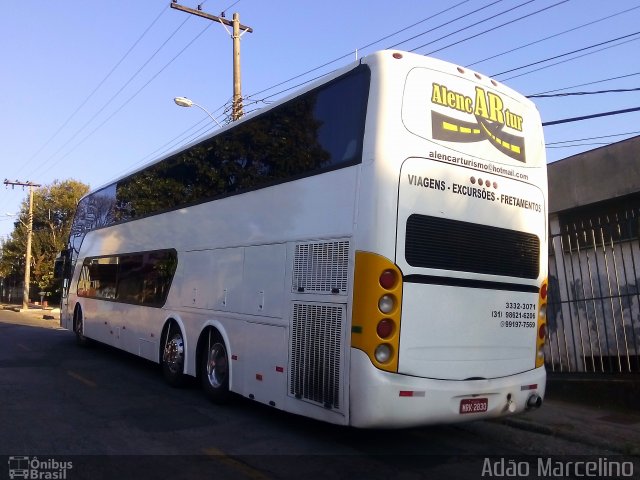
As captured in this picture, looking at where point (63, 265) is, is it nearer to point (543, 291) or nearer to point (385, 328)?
point (385, 328)

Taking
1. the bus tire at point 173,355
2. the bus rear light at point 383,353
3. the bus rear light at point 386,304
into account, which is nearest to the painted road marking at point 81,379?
the bus tire at point 173,355

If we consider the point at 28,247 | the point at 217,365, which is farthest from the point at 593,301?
the point at 28,247

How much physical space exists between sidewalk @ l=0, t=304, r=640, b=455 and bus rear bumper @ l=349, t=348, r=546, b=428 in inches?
61.4

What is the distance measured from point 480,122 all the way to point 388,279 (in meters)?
2.25

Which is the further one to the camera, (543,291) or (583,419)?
(583,419)

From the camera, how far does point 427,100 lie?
21.0ft

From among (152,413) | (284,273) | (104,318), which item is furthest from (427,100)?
(104,318)

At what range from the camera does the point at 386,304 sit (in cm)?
595

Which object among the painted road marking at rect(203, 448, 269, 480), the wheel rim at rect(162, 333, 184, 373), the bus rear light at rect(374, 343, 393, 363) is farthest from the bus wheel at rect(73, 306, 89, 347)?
the bus rear light at rect(374, 343, 393, 363)

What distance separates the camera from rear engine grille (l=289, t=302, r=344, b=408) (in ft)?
20.4

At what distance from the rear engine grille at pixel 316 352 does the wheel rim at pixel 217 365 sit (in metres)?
2.23

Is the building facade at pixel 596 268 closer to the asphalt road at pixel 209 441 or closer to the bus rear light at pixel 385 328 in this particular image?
the asphalt road at pixel 209 441

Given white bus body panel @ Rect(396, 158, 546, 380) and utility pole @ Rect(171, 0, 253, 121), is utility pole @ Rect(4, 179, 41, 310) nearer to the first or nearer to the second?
utility pole @ Rect(171, 0, 253, 121)

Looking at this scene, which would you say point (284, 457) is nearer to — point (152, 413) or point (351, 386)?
point (351, 386)
